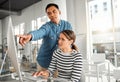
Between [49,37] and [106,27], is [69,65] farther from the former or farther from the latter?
[106,27]

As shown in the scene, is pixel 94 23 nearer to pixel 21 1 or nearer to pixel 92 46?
pixel 92 46

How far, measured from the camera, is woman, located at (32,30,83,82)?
44.6 inches

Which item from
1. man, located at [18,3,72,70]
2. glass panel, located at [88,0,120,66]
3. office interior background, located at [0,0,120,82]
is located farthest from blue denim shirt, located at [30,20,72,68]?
glass panel, located at [88,0,120,66]

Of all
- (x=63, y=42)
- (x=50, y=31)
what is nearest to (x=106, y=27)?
(x=50, y=31)

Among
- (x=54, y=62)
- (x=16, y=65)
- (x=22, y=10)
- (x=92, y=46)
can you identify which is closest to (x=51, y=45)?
(x=54, y=62)

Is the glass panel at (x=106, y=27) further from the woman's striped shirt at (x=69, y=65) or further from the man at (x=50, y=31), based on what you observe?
the woman's striped shirt at (x=69, y=65)

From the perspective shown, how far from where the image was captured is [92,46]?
459 cm

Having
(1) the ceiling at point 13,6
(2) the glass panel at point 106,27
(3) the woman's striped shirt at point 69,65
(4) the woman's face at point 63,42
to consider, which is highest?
(1) the ceiling at point 13,6

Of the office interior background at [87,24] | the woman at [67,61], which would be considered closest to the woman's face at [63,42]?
the woman at [67,61]

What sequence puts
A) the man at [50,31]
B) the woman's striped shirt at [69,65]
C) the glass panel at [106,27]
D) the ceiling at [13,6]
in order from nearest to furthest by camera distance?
1. the woman's striped shirt at [69,65]
2. the man at [50,31]
3. the glass panel at [106,27]
4. the ceiling at [13,6]

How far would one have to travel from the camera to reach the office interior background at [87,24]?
4.04 meters

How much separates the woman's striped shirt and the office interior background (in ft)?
8.51

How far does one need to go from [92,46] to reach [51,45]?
3330 millimetres

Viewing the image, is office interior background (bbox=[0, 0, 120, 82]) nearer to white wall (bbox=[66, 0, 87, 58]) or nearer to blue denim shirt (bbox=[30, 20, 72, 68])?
white wall (bbox=[66, 0, 87, 58])
